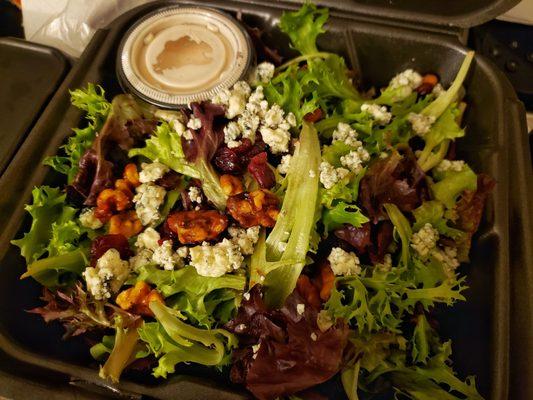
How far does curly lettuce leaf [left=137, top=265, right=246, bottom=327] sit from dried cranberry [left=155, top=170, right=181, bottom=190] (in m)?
0.24

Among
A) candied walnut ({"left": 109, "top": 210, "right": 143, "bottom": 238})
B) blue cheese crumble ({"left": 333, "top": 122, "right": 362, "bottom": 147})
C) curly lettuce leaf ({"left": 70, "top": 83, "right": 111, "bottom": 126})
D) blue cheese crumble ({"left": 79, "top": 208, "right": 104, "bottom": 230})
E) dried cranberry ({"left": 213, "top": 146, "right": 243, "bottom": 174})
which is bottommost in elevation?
blue cheese crumble ({"left": 79, "top": 208, "right": 104, "bottom": 230})

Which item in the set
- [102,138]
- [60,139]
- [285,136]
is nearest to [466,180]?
[285,136]

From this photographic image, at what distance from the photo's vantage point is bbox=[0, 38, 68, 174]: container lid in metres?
1.52

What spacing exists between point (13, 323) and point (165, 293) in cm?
39

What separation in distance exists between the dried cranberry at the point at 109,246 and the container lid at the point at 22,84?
18.1 inches

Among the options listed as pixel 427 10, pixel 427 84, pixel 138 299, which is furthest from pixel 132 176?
pixel 427 10

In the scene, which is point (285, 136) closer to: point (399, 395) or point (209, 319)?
point (209, 319)

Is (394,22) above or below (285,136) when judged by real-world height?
above

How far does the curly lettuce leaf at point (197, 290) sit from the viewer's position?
1199 mm

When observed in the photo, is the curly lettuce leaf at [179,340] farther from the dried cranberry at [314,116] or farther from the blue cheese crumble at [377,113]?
the blue cheese crumble at [377,113]

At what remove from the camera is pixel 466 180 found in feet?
4.53

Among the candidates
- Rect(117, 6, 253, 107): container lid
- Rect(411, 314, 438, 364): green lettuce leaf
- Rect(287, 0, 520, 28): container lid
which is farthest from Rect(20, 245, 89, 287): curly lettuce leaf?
Rect(287, 0, 520, 28): container lid

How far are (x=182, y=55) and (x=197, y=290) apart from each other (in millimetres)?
844

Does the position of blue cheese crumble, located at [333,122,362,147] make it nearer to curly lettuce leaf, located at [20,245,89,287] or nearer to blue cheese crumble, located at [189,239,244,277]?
blue cheese crumble, located at [189,239,244,277]
